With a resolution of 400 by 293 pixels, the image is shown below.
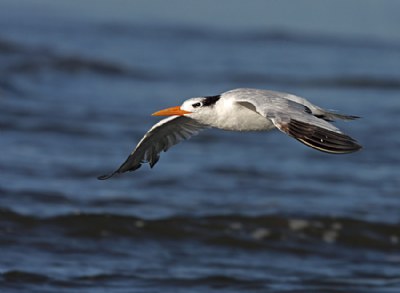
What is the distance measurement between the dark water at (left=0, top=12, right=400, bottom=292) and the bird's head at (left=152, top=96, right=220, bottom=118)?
7.74 ft

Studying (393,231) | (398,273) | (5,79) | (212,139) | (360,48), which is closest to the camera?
(398,273)

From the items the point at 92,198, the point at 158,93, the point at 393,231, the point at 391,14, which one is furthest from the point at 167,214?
the point at 391,14

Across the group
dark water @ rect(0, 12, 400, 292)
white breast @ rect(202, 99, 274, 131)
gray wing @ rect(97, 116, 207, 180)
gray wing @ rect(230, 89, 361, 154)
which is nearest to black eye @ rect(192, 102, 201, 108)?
white breast @ rect(202, 99, 274, 131)

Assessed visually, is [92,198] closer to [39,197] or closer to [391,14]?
[39,197]

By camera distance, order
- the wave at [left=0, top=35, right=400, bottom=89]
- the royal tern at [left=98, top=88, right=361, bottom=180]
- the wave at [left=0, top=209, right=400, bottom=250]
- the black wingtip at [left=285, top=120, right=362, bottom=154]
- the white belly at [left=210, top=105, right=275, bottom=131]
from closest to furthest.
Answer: the black wingtip at [left=285, top=120, right=362, bottom=154] < the royal tern at [left=98, top=88, right=361, bottom=180] < the white belly at [left=210, top=105, right=275, bottom=131] < the wave at [left=0, top=209, right=400, bottom=250] < the wave at [left=0, top=35, right=400, bottom=89]

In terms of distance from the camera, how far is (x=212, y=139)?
15.8 m

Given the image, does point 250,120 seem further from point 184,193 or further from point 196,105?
point 184,193

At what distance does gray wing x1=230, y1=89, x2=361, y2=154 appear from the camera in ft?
21.3

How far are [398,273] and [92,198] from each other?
12.9 ft

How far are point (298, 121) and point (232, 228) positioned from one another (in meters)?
5.08

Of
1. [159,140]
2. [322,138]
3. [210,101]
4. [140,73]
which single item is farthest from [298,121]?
[140,73]

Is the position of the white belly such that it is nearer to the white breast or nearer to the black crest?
the white breast

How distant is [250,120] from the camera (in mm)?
7770

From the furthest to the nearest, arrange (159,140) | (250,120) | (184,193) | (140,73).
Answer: (140,73), (184,193), (159,140), (250,120)
